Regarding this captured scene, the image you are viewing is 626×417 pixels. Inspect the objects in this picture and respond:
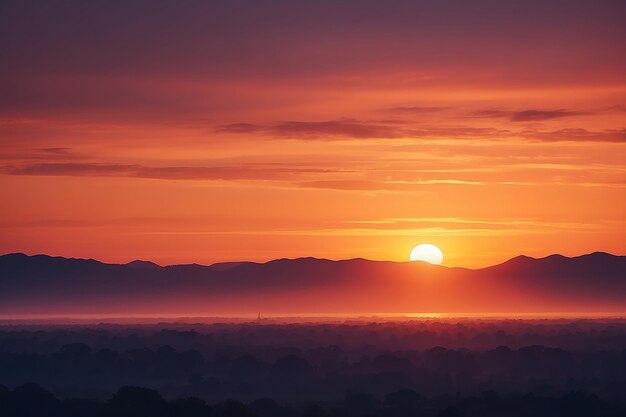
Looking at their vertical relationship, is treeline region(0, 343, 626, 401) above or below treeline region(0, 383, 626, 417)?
above

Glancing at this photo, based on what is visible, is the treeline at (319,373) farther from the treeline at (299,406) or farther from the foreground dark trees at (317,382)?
the treeline at (299,406)

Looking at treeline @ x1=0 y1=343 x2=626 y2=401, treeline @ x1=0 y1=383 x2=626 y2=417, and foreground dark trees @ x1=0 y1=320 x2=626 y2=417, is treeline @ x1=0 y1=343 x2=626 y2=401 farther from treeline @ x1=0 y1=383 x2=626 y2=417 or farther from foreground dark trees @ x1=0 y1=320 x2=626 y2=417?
treeline @ x1=0 y1=383 x2=626 y2=417

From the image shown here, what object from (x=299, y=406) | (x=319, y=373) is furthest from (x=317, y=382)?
(x=299, y=406)

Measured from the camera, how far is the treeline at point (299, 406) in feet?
206

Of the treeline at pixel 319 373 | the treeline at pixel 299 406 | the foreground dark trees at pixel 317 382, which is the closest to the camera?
the treeline at pixel 299 406

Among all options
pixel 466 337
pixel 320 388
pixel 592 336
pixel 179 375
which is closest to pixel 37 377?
pixel 179 375

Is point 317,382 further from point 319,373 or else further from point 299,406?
point 299,406

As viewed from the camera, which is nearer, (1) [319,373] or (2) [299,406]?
(2) [299,406]

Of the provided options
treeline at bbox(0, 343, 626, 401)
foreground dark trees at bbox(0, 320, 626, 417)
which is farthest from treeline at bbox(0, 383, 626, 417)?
treeline at bbox(0, 343, 626, 401)

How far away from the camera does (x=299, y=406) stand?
269 ft

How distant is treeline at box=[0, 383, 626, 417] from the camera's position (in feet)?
206

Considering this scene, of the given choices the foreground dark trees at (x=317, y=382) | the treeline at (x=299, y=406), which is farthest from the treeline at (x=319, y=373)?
the treeline at (x=299, y=406)

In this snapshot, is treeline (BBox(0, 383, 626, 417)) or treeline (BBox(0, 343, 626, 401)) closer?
treeline (BBox(0, 383, 626, 417))

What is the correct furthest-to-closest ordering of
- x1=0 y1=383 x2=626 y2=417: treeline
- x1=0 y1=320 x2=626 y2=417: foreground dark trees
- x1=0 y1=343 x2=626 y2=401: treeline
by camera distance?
x1=0 y1=343 x2=626 y2=401: treeline < x1=0 y1=320 x2=626 y2=417: foreground dark trees < x1=0 y1=383 x2=626 y2=417: treeline
